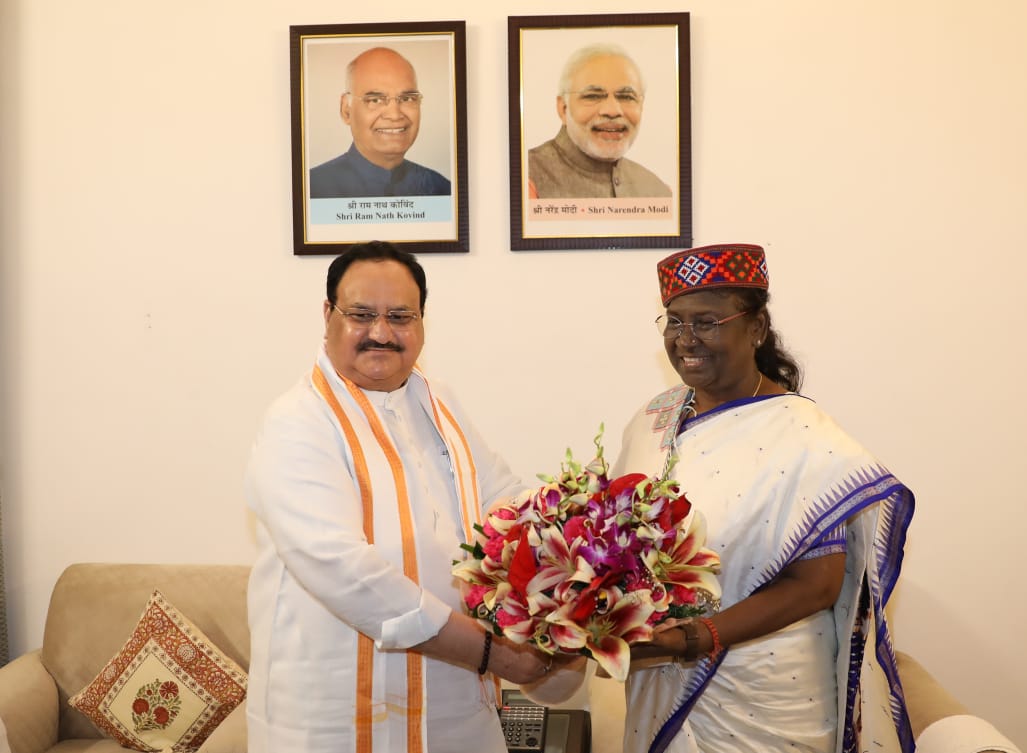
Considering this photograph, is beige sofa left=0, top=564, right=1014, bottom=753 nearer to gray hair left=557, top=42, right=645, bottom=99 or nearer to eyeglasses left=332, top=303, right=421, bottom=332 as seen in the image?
eyeglasses left=332, top=303, right=421, bottom=332

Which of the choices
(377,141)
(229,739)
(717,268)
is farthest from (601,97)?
(229,739)

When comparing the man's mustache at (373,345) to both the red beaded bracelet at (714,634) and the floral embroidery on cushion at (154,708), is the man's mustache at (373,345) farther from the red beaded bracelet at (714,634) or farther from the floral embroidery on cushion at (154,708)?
the floral embroidery on cushion at (154,708)

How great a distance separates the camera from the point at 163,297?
3594 millimetres

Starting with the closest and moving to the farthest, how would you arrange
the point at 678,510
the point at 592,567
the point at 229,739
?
the point at 592,567 < the point at 678,510 < the point at 229,739

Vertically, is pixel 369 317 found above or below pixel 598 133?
below

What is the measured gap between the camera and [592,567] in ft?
Result: 5.84

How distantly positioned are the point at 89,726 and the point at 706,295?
2.57 m

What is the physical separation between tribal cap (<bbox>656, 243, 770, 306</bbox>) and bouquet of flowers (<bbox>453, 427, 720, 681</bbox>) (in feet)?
1.92

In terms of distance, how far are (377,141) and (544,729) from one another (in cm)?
203

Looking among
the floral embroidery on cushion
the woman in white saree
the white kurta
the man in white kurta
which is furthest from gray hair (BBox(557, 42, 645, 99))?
the floral embroidery on cushion

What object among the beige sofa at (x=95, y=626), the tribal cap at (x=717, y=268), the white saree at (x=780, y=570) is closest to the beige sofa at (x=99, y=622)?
the beige sofa at (x=95, y=626)

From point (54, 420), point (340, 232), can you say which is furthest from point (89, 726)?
point (340, 232)

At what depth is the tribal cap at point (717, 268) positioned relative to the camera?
229 centimetres

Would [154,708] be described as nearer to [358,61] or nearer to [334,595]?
[334,595]
